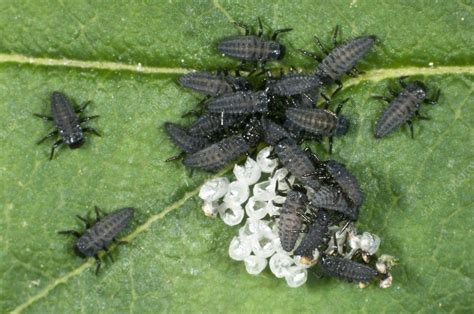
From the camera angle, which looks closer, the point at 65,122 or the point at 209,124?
the point at 65,122

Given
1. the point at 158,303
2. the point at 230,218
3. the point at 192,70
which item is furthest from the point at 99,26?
the point at 158,303

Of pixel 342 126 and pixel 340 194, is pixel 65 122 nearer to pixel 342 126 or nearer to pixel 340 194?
pixel 342 126

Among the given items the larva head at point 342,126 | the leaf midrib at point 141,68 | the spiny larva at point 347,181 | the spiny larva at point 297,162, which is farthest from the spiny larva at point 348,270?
the leaf midrib at point 141,68

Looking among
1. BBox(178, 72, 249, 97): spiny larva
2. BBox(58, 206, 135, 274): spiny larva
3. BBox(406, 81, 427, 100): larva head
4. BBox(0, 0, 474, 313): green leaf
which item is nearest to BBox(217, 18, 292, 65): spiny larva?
BBox(0, 0, 474, 313): green leaf

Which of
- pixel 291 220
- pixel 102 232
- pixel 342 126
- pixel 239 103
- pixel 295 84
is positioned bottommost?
pixel 102 232

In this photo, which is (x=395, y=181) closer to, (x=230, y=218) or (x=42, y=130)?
(x=230, y=218)

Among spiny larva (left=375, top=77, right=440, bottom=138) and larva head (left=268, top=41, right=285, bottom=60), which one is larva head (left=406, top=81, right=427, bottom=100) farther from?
larva head (left=268, top=41, right=285, bottom=60)

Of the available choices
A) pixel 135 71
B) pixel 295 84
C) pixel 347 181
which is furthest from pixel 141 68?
pixel 347 181

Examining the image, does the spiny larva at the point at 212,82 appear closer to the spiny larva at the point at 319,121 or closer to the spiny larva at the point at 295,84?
the spiny larva at the point at 295,84
